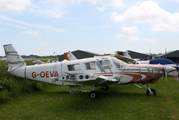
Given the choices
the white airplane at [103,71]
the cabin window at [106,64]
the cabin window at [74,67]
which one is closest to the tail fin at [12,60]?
the white airplane at [103,71]

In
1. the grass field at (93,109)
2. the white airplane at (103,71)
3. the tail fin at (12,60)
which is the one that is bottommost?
the grass field at (93,109)

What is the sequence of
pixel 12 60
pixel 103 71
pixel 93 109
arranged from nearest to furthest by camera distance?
pixel 93 109 < pixel 103 71 < pixel 12 60

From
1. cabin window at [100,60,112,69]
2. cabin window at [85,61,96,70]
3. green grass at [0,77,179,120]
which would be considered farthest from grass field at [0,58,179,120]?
cabin window at [100,60,112,69]

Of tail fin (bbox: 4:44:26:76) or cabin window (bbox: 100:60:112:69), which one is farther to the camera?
tail fin (bbox: 4:44:26:76)

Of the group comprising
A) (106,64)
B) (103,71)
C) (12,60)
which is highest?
(12,60)

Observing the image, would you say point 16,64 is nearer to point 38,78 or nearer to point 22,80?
point 22,80

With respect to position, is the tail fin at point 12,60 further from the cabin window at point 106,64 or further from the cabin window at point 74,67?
the cabin window at point 106,64

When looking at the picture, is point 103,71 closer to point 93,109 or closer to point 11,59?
point 93,109

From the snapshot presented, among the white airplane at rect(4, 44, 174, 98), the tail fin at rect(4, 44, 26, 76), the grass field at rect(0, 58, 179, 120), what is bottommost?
the grass field at rect(0, 58, 179, 120)

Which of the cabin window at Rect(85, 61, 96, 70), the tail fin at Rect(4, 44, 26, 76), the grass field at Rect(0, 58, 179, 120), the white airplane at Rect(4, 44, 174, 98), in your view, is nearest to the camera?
the grass field at Rect(0, 58, 179, 120)

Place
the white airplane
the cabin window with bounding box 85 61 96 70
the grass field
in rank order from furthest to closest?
the cabin window with bounding box 85 61 96 70
the white airplane
the grass field

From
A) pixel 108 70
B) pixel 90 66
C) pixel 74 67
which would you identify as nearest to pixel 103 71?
pixel 108 70

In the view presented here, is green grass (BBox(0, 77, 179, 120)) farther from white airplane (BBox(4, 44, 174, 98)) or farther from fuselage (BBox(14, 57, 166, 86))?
fuselage (BBox(14, 57, 166, 86))

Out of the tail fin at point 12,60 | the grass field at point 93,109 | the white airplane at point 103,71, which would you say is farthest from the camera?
the tail fin at point 12,60
